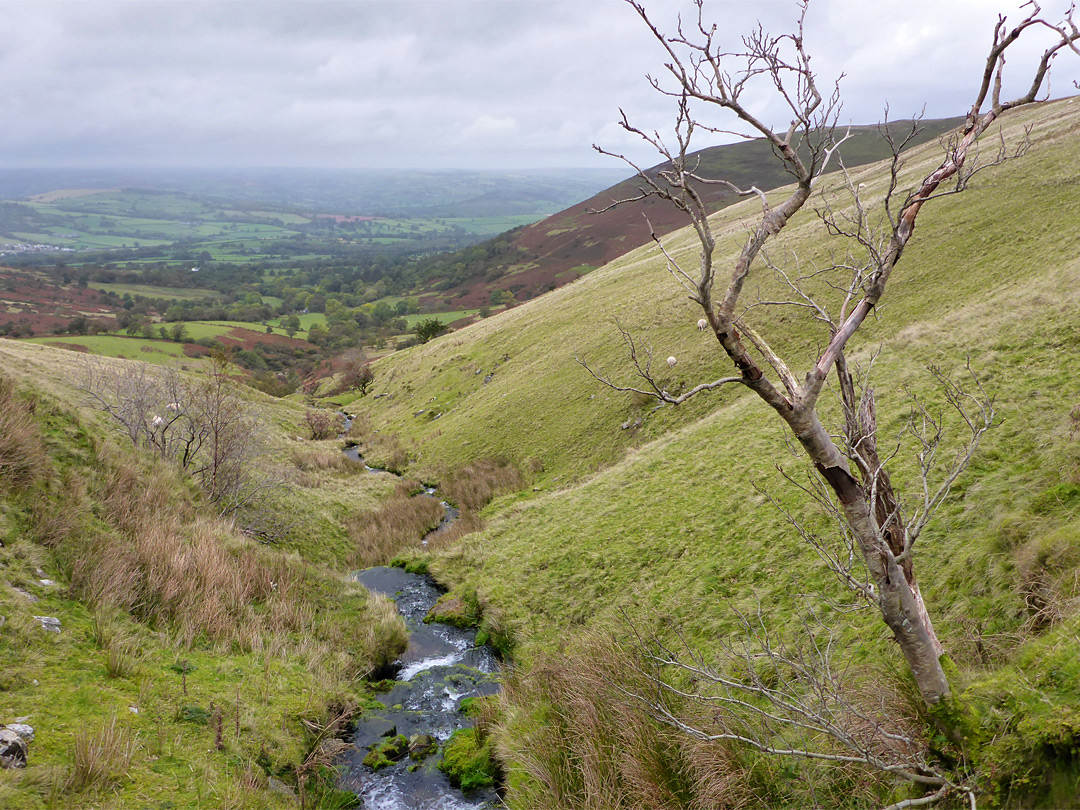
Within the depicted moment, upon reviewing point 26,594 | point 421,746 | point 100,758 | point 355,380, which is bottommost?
point 421,746

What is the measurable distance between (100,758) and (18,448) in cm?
705

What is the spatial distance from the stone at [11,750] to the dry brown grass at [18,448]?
18.5ft

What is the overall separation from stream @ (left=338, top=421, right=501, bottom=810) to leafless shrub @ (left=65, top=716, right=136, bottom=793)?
3.54 m

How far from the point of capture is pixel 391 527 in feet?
72.5

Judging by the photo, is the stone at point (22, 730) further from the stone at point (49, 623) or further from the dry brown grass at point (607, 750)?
the dry brown grass at point (607, 750)

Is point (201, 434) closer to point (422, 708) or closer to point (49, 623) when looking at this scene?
point (49, 623)

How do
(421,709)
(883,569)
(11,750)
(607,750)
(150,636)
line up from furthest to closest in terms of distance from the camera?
(421,709) → (150,636) → (607,750) → (11,750) → (883,569)

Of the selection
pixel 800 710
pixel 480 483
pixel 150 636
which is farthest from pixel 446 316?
pixel 800 710

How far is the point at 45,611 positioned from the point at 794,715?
11046 millimetres

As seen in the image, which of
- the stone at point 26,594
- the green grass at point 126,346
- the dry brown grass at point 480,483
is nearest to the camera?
the stone at point 26,594

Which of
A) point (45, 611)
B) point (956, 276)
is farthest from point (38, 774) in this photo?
point (956, 276)

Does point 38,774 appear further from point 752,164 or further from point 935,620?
point 752,164

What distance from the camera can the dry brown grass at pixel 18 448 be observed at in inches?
407

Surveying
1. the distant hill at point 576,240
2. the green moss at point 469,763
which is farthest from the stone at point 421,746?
the distant hill at point 576,240
